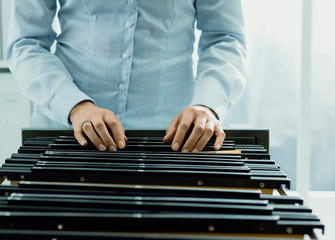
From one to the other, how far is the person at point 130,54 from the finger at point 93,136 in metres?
0.28

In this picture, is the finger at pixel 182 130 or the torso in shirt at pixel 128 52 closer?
the finger at pixel 182 130

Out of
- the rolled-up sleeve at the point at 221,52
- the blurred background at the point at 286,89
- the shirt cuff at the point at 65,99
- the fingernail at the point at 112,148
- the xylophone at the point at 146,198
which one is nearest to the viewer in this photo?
the xylophone at the point at 146,198

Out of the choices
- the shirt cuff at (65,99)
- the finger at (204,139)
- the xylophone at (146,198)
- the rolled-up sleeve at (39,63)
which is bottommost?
the xylophone at (146,198)

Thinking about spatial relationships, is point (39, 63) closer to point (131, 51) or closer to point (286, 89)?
point (131, 51)

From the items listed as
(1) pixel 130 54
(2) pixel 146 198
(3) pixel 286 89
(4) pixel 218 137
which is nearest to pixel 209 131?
(4) pixel 218 137

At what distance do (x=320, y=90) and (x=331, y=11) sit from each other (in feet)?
1.95

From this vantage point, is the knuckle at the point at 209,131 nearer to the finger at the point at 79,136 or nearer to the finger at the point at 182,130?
the finger at the point at 182,130

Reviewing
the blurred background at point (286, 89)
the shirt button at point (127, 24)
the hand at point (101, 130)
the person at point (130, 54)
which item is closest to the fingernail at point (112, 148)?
the hand at point (101, 130)

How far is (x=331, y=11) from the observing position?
2711mm

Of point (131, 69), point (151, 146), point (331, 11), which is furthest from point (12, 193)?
point (331, 11)

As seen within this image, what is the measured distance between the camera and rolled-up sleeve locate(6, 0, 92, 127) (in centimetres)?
88

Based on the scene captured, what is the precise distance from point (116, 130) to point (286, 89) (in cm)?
256

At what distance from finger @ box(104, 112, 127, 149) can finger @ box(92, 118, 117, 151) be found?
1 centimetres

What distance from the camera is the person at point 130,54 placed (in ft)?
3.21
